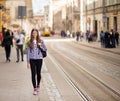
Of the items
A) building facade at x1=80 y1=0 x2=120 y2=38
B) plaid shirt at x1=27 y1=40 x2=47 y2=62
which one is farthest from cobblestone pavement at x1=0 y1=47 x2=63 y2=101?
building facade at x1=80 y1=0 x2=120 y2=38

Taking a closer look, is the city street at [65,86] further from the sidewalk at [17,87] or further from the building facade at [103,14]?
the building facade at [103,14]

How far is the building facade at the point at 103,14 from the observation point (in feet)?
180

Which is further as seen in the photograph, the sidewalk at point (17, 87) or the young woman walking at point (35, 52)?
the young woman walking at point (35, 52)

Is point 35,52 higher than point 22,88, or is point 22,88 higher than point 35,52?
point 35,52

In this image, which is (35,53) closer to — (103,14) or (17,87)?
(17,87)

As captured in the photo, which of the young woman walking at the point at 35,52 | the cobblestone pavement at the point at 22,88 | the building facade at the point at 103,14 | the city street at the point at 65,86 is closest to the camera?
the cobblestone pavement at the point at 22,88

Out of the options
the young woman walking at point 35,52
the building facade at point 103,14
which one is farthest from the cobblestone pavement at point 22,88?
the building facade at point 103,14

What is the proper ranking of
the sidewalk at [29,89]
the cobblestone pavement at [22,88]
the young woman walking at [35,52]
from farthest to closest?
the young woman walking at [35,52] < the sidewalk at [29,89] < the cobblestone pavement at [22,88]

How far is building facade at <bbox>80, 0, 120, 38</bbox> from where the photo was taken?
5497 cm

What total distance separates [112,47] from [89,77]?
2742cm

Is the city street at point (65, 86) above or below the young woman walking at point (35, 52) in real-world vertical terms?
below

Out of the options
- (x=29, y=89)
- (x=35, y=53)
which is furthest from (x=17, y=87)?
(x=35, y=53)

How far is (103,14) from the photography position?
175 ft

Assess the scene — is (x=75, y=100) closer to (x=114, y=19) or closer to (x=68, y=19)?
(x=114, y=19)
